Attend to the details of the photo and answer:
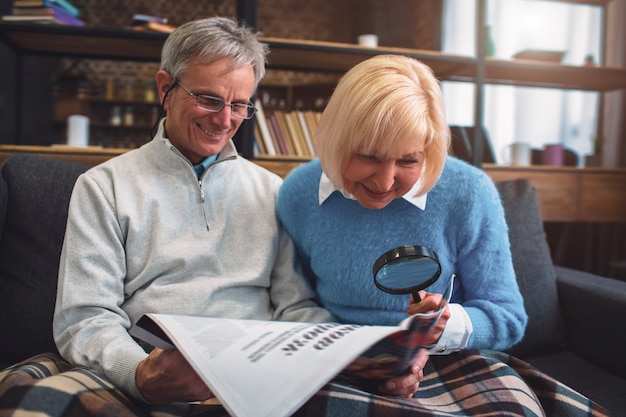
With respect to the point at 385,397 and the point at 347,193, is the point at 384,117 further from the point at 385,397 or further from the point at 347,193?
the point at 385,397

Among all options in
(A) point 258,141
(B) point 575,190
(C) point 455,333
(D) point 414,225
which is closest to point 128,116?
(A) point 258,141

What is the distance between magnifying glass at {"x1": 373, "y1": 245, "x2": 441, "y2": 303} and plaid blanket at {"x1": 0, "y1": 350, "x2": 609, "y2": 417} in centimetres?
19

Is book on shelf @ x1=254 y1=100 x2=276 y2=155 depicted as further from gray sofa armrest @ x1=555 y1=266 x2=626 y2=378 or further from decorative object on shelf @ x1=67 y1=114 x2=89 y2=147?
gray sofa armrest @ x1=555 y1=266 x2=626 y2=378

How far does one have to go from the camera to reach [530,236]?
1.54m

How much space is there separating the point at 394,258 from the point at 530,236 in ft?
2.95

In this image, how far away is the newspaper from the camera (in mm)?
613

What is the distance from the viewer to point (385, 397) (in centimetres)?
89

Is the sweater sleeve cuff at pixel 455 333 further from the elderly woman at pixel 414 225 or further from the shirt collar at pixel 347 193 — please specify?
the shirt collar at pixel 347 193

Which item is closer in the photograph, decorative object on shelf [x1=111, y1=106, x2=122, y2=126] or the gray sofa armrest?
the gray sofa armrest

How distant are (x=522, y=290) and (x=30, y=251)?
126 cm

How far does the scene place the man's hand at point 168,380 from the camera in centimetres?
Result: 79

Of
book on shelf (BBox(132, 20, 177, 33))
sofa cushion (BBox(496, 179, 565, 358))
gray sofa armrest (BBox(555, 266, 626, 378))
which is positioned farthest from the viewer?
book on shelf (BBox(132, 20, 177, 33))

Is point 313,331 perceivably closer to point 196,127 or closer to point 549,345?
point 196,127

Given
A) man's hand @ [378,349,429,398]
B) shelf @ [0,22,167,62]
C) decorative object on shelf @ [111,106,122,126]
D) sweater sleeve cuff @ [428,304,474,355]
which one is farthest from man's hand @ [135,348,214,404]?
decorative object on shelf @ [111,106,122,126]
